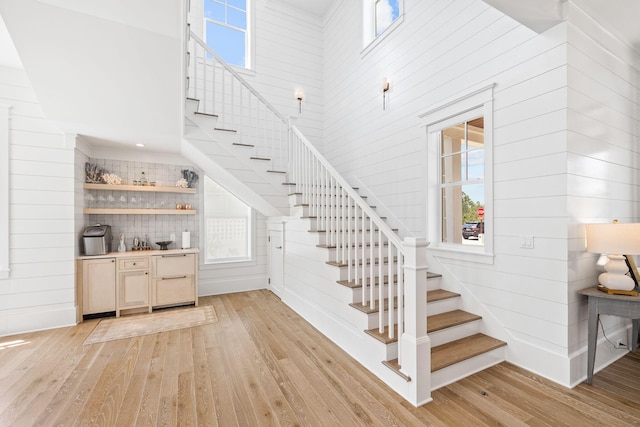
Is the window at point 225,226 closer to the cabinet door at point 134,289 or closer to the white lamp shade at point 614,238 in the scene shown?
the cabinet door at point 134,289

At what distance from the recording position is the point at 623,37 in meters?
2.72

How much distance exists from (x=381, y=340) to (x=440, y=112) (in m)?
2.47

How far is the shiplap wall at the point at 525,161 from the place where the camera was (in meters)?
2.30

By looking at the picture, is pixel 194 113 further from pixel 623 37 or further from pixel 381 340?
pixel 623 37

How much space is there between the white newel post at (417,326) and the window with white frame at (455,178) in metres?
1.28

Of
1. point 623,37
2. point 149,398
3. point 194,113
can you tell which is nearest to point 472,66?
point 623,37

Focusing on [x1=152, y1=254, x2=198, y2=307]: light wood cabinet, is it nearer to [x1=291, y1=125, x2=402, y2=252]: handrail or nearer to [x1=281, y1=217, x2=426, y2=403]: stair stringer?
[x1=281, y1=217, x2=426, y2=403]: stair stringer

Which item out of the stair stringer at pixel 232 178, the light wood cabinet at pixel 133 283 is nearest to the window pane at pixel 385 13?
the stair stringer at pixel 232 178

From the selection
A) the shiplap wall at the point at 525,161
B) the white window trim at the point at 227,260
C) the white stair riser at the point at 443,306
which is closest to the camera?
the shiplap wall at the point at 525,161

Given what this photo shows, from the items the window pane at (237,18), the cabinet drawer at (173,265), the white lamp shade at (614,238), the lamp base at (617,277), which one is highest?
the window pane at (237,18)

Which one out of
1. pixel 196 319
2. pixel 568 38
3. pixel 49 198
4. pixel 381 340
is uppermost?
pixel 568 38

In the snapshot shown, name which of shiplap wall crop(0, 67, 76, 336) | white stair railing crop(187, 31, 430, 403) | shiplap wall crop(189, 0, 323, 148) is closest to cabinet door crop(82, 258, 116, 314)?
shiplap wall crop(0, 67, 76, 336)

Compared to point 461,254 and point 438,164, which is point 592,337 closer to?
point 461,254

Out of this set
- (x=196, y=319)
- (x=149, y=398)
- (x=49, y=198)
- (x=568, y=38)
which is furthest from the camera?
(x=196, y=319)
